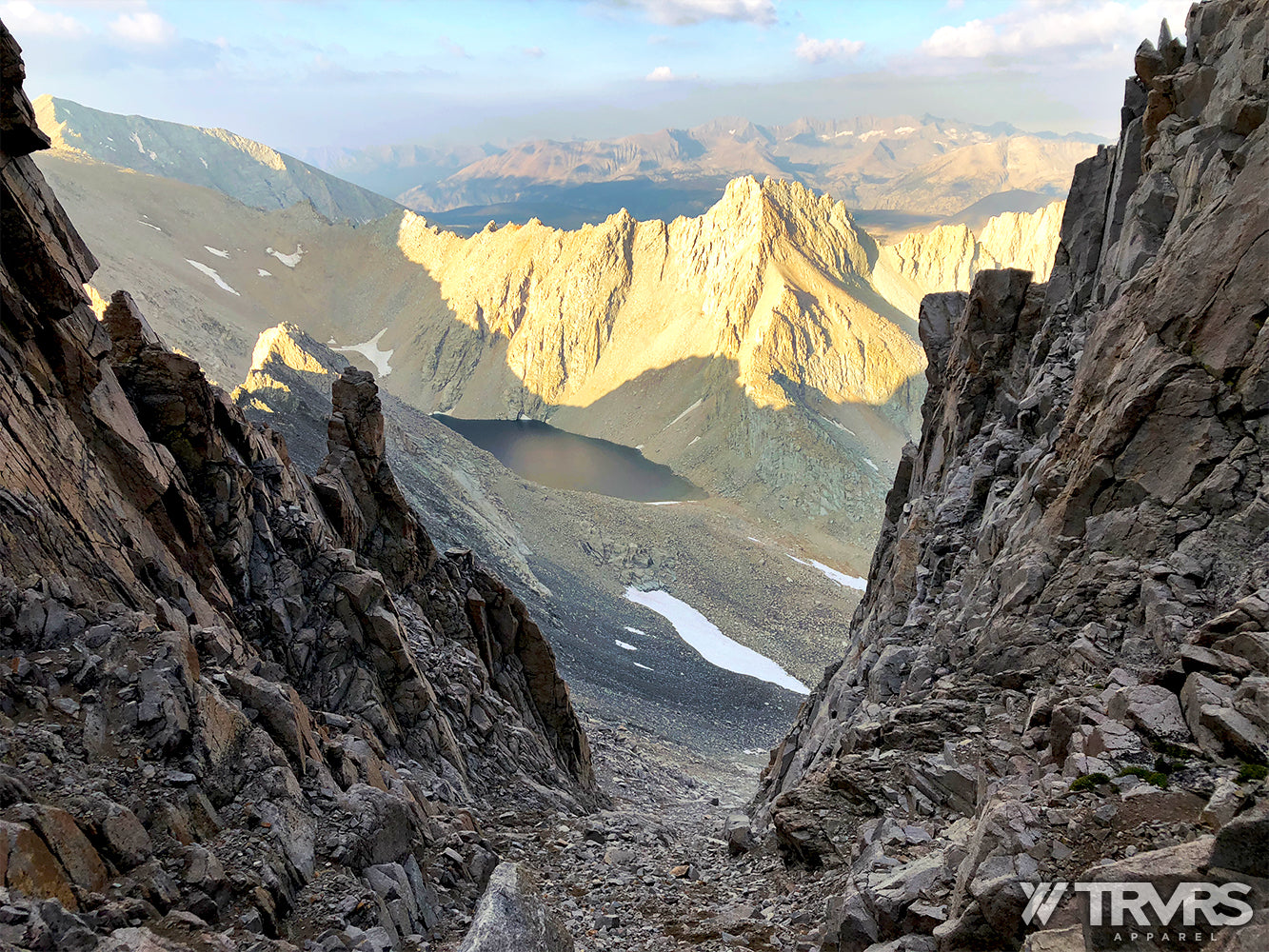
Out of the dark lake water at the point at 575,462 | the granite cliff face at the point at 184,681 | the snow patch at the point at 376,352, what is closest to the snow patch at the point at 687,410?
the dark lake water at the point at 575,462

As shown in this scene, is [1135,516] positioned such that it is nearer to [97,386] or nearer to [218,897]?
[218,897]

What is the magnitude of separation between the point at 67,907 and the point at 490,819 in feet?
36.1

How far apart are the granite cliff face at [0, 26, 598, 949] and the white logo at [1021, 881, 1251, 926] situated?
24.2 ft

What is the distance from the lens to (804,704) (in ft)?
88.5

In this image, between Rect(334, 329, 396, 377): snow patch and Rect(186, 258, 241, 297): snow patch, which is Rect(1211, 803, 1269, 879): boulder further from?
Rect(186, 258, 241, 297): snow patch

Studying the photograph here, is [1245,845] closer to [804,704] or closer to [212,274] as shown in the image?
[804,704]

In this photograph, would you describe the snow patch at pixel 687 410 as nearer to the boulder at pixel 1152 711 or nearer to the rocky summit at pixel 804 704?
the rocky summit at pixel 804 704

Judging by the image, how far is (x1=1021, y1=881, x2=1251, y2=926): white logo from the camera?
5.50 metres

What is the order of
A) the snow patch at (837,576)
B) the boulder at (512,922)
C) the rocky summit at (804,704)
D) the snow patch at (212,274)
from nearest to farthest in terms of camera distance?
1. the rocky summit at (804,704)
2. the boulder at (512,922)
3. the snow patch at (837,576)
4. the snow patch at (212,274)

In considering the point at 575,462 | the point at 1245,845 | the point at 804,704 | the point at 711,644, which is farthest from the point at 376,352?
the point at 1245,845

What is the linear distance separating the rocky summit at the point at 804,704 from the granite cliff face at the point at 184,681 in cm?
6

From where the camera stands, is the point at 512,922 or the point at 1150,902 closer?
the point at 1150,902

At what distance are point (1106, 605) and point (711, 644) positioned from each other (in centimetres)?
5442

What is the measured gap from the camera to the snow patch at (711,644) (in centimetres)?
6009
